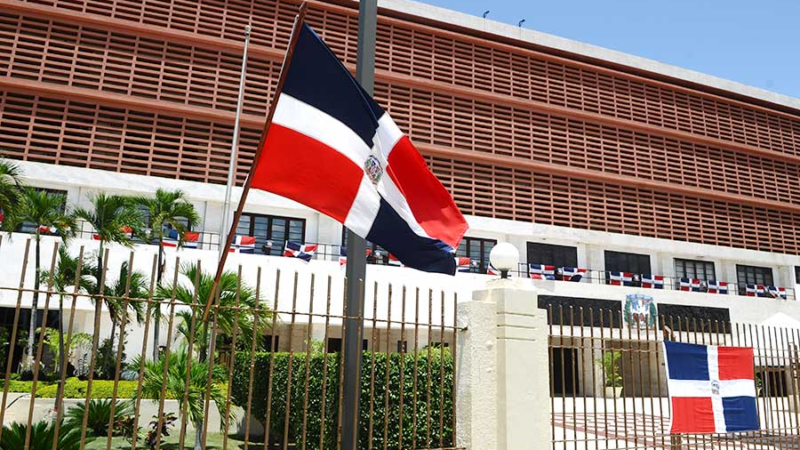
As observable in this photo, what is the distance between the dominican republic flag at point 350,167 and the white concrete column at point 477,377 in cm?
106

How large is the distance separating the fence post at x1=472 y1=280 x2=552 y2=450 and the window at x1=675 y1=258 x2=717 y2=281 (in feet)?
98.2

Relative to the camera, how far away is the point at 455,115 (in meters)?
30.3

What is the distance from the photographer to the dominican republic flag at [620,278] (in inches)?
1234

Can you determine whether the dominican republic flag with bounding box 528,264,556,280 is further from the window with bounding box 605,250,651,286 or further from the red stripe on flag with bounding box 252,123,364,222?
the red stripe on flag with bounding box 252,123,364,222

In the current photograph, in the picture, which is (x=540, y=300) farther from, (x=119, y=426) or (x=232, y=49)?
(x=119, y=426)

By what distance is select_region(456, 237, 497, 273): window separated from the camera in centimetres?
2953

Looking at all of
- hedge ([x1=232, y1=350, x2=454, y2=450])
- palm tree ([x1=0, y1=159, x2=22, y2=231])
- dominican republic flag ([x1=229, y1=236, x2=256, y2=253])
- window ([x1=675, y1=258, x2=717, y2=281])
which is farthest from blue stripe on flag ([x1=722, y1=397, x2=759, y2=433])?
window ([x1=675, y1=258, x2=717, y2=281])

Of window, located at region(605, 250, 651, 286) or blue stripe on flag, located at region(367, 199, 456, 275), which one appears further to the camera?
window, located at region(605, 250, 651, 286)

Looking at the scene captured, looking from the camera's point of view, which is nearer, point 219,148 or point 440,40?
point 219,148

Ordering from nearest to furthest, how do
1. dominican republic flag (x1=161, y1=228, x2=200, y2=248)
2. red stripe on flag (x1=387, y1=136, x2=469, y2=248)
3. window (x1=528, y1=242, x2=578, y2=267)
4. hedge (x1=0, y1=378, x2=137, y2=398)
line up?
red stripe on flag (x1=387, y1=136, x2=469, y2=248) → hedge (x1=0, y1=378, x2=137, y2=398) → dominican republic flag (x1=161, y1=228, x2=200, y2=248) → window (x1=528, y1=242, x2=578, y2=267)

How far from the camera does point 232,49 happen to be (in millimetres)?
27203

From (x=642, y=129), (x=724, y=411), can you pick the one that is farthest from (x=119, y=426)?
(x=642, y=129)

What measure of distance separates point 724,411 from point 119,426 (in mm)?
10942

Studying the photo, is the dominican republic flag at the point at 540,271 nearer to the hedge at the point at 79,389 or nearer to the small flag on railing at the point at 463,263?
the small flag on railing at the point at 463,263
